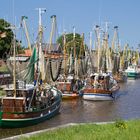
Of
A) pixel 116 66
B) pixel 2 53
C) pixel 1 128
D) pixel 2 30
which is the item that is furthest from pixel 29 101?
pixel 116 66

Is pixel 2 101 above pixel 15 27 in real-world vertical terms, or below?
below

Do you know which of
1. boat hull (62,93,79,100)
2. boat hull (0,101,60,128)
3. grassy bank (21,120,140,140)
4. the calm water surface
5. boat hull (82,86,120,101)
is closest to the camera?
grassy bank (21,120,140,140)

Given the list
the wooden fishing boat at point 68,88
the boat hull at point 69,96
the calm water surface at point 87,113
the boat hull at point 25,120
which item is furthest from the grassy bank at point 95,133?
the wooden fishing boat at point 68,88

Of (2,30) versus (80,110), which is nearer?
(80,110)

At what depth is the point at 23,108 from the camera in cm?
3566

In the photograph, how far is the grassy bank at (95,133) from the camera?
18812 mm

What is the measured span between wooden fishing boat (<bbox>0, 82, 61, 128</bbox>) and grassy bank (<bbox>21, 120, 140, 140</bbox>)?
13432mm

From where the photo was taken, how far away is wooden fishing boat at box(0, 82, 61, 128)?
34969 mm

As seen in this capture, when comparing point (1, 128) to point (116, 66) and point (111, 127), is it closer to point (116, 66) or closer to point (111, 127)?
point (111, 127)

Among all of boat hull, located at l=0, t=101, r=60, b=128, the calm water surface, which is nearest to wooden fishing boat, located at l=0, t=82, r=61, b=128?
boat hull, located at l=0, t=101, r=60, b=128

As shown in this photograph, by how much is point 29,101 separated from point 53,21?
75.3ft

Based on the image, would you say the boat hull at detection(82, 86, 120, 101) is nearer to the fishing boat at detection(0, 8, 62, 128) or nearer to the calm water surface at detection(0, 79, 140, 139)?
the calm water surface at detection(0, 79, 140, 139)

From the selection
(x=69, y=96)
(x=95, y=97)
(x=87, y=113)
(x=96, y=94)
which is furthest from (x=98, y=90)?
(x=87, y=113)

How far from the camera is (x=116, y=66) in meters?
128
